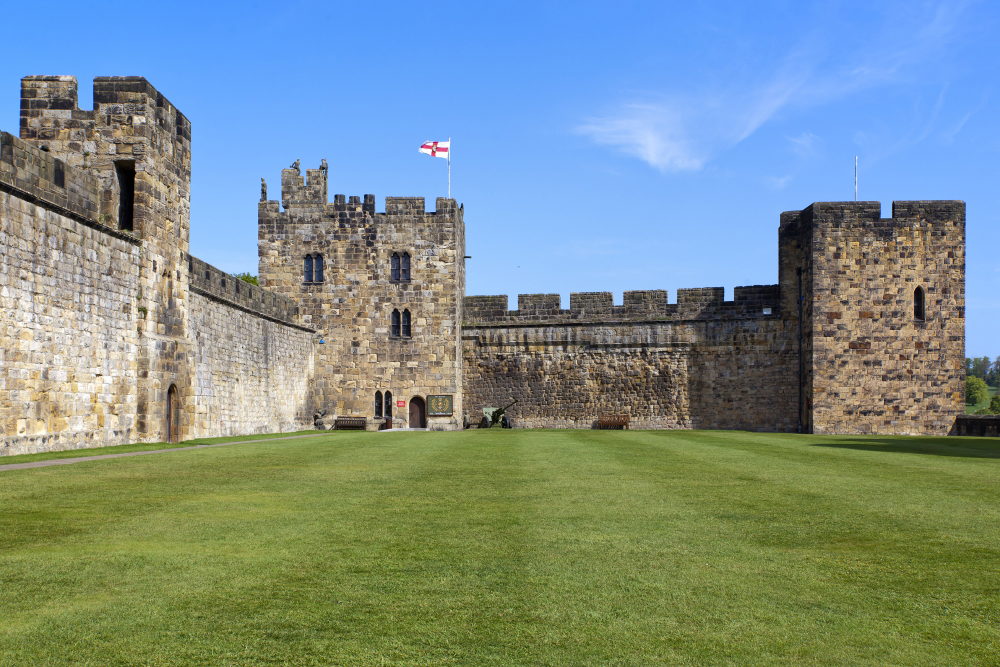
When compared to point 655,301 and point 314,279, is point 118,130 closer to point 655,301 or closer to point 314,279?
point 314,279

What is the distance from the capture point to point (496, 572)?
15.1 ft

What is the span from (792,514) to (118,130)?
50.3 feet

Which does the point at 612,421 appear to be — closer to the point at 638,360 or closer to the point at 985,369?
the point at 638,360

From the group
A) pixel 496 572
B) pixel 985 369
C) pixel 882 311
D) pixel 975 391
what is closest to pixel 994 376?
pixel 985 369

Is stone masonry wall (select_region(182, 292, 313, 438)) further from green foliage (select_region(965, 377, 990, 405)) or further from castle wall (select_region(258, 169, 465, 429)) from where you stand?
green foliage (select_region(965, 377, 990, 405))

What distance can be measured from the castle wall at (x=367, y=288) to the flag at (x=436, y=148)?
6.44 feet

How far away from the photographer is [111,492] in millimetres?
7832

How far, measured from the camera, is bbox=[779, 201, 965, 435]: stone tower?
2688 centimetres

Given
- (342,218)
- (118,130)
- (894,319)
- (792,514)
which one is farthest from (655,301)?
(792,514)

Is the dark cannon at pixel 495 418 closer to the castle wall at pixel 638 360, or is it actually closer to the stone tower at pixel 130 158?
the castle wall at pixel 638 360

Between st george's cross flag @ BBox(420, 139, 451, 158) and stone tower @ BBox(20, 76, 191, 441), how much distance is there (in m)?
13.7

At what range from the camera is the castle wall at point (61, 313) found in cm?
1272

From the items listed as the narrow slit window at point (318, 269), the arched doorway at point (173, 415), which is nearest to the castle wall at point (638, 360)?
the narrow slit window at point (318, 269)

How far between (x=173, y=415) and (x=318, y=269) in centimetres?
1249
